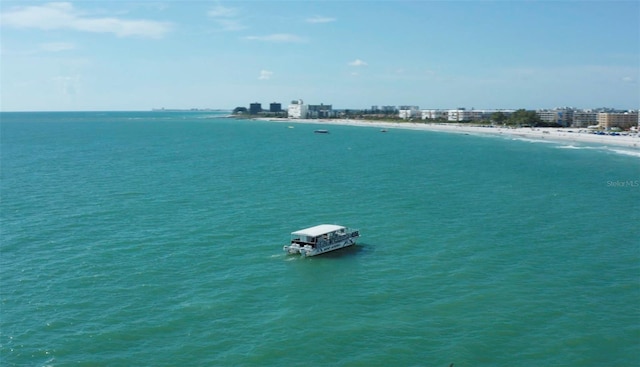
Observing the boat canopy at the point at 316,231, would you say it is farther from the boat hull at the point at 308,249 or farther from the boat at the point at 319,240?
the boat hull at the point at 308,249

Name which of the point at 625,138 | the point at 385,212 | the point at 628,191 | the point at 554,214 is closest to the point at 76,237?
the point at 385,212

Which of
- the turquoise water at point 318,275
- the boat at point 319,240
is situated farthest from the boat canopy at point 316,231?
the turquoise water at point 318,275

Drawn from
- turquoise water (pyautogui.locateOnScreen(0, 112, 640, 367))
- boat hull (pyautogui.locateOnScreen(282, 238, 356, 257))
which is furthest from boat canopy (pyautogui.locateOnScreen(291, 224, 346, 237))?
turquoise water (pyautogui.locateOnScreen(0, 112, 640, 367))

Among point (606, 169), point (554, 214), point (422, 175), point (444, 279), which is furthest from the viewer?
point (606, 169)

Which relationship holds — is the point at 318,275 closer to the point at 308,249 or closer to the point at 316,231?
the point at 308,249

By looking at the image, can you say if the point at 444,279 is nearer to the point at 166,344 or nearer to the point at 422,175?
the point at 166,344

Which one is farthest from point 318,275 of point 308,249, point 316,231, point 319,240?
point 316,231
